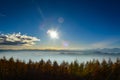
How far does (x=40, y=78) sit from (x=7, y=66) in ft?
104

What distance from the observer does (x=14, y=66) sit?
7859 inches

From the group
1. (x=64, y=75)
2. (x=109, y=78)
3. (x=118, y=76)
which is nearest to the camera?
(x=118, y=76)

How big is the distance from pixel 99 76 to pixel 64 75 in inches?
1315

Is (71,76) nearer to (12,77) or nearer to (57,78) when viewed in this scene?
(57,78)

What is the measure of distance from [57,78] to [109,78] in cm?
4081

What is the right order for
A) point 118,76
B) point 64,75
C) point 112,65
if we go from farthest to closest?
point 64,75, point 112,65, point 118,76

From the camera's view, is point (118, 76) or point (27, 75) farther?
point (27, 75)

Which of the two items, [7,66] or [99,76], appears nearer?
[99,76]

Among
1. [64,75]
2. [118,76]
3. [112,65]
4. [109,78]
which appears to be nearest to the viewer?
[118,76]

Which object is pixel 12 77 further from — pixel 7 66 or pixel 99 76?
pixel 99 76

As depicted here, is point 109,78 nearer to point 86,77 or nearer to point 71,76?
point 86,77

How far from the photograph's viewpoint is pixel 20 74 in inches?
7234

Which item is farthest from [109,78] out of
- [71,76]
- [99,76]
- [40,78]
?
[40,78]

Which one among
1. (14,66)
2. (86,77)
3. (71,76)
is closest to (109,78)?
(86,77)
